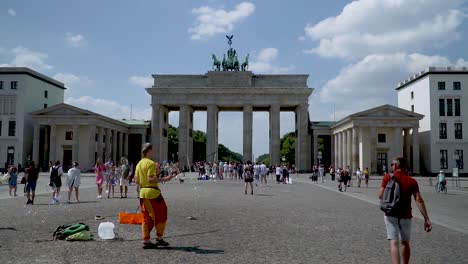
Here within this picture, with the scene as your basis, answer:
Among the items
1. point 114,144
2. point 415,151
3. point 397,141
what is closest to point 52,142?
point 114,144

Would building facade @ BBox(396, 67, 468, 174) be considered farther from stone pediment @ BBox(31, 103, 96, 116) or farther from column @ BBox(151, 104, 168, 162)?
stone pediment @ BBox(31, 103, 96, 116)

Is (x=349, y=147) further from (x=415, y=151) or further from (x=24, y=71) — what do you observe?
(x=24, y=71)

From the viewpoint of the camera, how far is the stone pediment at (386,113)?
63.1 metres

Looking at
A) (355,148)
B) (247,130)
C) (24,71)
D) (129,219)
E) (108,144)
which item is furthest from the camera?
Answer: (247,130)

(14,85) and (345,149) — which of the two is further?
(345,149)

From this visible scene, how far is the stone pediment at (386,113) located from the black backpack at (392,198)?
58620 mm

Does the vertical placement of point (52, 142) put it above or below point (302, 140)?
below

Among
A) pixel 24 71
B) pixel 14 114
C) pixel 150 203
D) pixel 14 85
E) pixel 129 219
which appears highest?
pixel 24 71

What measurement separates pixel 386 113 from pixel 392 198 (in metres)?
60.7

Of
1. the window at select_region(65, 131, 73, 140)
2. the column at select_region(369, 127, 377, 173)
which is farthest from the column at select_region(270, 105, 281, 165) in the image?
the window at select_region(65, 131, 73, 140)

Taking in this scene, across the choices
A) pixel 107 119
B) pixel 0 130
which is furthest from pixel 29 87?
pixel 107 119

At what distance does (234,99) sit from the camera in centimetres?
7388

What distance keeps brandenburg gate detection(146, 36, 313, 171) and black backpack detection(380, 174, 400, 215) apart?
6676 cm

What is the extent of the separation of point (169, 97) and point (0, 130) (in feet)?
92.8
